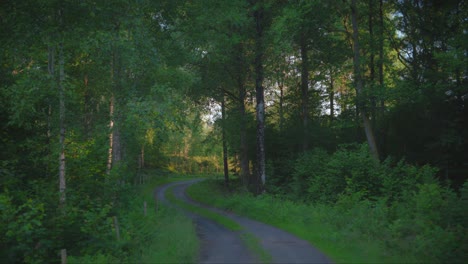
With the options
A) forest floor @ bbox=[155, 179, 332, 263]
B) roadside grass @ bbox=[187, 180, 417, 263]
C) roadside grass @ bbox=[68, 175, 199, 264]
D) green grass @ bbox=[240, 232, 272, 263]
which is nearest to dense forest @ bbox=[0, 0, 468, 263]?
roadside grass @ bbox=[68, 175, 199, 264]

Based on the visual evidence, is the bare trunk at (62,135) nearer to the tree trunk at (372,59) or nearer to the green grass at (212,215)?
the green grass at (212,215)

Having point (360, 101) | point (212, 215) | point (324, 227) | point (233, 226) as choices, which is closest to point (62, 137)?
point (233, 226)

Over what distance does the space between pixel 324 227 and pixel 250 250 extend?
426 centimetres

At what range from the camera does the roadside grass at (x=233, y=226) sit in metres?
13.5

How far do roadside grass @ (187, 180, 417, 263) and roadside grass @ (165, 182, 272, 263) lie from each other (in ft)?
4.74

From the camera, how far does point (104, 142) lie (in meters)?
18.0

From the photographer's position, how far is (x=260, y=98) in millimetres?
27656

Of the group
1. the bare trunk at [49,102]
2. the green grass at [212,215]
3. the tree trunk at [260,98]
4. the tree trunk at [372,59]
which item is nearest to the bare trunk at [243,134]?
the tree trunk at [260,98]

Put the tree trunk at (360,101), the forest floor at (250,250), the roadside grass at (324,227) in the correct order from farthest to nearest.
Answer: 1. the tree trunk at (360,101)
2. the forest floor at (250,250)
3. the roadside grass at (324,227)

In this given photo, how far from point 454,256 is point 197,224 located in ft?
48.1

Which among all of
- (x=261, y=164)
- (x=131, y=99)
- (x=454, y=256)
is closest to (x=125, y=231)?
(x=131, y=99)

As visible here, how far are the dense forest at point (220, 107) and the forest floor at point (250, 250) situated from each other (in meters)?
3.22

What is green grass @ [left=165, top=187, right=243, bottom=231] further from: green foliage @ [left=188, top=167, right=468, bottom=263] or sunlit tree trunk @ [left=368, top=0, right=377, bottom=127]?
sunlit tree trunk @ [left=368, top=0, right=377, bottom=127]

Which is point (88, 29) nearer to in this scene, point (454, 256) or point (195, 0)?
point (195, 0)
